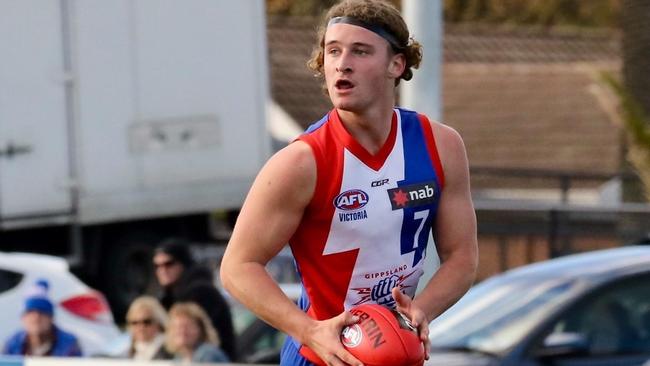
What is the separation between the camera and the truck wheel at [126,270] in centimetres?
1439

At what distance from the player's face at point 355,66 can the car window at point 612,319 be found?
4003 mm

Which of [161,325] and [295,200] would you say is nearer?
[295,200]

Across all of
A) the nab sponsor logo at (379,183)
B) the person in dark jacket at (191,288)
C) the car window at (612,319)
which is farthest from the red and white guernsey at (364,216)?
the person in dark jacket at (191,288)

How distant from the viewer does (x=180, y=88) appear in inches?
549

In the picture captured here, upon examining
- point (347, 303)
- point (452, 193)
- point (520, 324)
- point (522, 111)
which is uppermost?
point (452, 193)

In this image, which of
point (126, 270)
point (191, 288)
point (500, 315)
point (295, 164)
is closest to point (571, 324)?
point (500, 315)

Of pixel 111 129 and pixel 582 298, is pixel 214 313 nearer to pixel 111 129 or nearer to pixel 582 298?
pixel 582 298

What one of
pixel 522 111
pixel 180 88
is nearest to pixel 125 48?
pixel 180 88

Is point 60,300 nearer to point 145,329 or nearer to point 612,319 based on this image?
point 145,329

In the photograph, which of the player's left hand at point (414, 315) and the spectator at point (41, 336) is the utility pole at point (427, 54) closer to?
the spectator at point (41, 336)

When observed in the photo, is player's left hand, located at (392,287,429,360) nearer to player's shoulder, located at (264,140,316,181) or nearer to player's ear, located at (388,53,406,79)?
player's shoulder, located at (264,140,316,181)

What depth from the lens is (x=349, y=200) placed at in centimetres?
424

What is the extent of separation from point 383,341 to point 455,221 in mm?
575

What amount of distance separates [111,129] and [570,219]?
4178 millimetres
